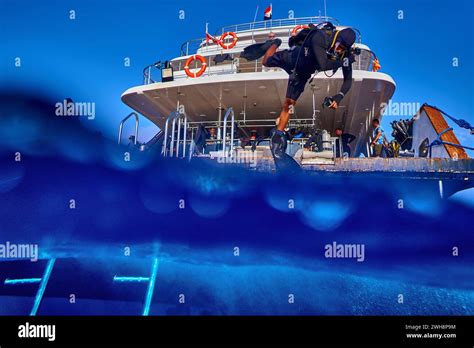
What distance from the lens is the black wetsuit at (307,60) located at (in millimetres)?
2203

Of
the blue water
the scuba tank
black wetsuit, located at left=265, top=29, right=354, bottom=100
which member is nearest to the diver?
black wetsuit, located at left=265, top=29, right=354, bottom=100

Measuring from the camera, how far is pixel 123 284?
196 cm

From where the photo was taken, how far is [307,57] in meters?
2.35

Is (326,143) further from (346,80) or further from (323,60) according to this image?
Result: (323,60)

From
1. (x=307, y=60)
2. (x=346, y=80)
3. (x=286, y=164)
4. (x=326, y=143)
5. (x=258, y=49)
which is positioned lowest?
(x=286, y=164)

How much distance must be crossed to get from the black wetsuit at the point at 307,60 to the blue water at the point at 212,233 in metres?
0.69

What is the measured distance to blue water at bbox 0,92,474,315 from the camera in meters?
1.90

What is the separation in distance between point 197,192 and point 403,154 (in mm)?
2467

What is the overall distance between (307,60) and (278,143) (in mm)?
590

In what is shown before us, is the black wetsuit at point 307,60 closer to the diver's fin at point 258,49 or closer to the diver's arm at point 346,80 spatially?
the diver's arm at point 346,80

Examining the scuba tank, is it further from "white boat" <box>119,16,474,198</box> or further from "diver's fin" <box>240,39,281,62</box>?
"diver's fin" <box>240,39,281,62</box>

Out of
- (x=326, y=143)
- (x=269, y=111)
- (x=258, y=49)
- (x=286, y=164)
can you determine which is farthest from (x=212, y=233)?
(x=269, y=111)

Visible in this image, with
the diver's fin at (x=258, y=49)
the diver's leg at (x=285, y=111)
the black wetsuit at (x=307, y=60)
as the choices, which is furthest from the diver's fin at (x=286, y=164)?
the diver's fin at (x=258, y=49)

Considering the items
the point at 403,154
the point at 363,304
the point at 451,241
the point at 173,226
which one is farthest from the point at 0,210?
the point at 403,154
